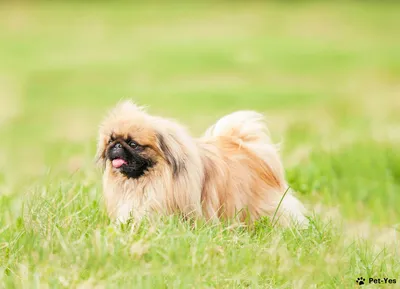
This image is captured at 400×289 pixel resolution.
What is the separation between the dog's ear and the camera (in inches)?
219

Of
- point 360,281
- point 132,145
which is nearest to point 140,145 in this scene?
point 132,145

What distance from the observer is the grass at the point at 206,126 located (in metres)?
4.95

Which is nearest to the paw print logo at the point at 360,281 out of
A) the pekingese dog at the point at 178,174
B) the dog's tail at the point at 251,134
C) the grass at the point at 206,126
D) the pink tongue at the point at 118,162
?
the grass at the point at 206,126

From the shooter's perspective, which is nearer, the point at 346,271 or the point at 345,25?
the point at 346,271

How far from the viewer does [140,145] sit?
5551mm

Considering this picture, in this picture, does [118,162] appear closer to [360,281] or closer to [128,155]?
[128,155]

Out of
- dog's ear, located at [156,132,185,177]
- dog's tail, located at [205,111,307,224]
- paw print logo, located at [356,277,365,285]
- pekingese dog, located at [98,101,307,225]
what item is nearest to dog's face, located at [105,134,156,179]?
pekingese dog, located at [98,101,307,225]

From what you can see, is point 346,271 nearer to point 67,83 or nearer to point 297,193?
point 297,193

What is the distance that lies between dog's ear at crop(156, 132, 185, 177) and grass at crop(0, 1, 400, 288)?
0.41 m

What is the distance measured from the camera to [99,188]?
6523 mm

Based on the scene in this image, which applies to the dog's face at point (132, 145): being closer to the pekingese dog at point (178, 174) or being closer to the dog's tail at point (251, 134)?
the pekingese dog at point (178, 174)

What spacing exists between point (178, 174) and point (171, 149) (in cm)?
18

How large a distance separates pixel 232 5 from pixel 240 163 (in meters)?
19.5

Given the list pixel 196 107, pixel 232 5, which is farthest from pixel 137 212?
pixel 232 5
